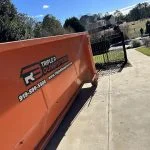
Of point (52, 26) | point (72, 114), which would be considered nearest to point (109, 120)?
point (72, 114)

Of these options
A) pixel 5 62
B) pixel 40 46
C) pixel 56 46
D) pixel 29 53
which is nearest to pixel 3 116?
pixel 5 62

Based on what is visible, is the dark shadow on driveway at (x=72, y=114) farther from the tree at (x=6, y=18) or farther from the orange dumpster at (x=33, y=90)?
the tree at (x=6, y=18)

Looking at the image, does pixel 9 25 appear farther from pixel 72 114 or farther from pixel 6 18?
pixel 72 114

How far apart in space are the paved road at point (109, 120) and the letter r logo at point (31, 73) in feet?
4.19

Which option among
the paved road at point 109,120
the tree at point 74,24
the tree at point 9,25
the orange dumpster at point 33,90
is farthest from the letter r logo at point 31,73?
the tree at point 74,24

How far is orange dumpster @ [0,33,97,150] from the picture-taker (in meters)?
3.67

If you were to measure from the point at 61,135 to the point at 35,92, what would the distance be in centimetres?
156

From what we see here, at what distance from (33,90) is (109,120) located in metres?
2.12

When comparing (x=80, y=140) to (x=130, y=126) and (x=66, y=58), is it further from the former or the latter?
(x=66, y=58)

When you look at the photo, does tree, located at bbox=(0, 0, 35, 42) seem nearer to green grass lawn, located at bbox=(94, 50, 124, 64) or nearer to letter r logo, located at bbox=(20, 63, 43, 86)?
green grass lawn, located at bbox=(94, 50, 124, 64)

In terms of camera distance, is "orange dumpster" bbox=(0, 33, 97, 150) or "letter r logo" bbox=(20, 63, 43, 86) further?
"letter r logo" bbox=(20, 63, 43, 86)

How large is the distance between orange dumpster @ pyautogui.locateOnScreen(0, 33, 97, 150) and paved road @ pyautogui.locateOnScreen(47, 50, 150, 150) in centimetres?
35

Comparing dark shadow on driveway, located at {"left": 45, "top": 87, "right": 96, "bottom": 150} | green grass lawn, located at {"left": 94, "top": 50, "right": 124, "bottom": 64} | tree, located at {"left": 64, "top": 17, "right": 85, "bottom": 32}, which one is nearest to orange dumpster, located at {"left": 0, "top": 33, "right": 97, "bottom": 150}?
dark shadow on driveway, located at {"left": 45, "top": 87, "right": 96, "bottom": 150}

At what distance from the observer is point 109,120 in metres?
6.09
